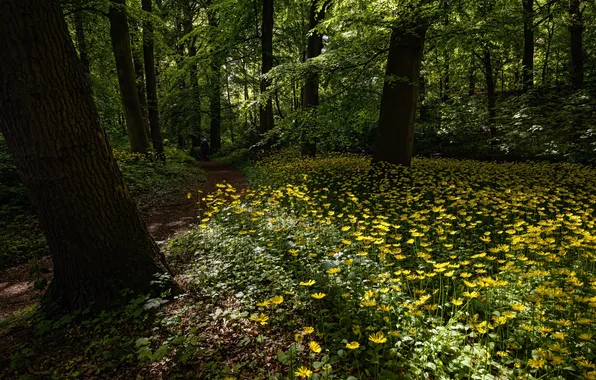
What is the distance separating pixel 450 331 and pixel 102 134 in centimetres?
379

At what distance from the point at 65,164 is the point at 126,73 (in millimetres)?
9864

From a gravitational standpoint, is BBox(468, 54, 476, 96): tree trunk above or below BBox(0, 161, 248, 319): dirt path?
above

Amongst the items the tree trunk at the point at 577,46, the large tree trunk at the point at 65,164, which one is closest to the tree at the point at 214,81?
the large tree trunk at the point at 65,164

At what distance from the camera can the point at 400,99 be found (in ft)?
27.8

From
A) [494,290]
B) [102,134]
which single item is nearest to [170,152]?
[102,134]

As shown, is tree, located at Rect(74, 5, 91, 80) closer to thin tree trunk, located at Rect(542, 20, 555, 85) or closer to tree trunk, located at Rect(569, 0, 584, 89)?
tree trunk, located at Rect(569, 0, 584, 89)

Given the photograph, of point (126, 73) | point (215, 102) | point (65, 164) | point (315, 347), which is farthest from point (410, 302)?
point (215, 102)

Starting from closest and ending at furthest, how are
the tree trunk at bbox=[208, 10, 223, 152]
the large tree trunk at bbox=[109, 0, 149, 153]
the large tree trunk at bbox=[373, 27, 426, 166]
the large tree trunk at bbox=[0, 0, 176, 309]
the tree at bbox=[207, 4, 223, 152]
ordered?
the large tree trunk at bbox=[0, 0, 176, 309] < the large tree trunk at bbox=[373, 27, 426, 166] < the large tree trunk at bbox=[109, 0, 149, 153] < the tree at bbox=[207, 4, 223, 152] < the tree trunk at bbox=[208, 10, 223, 152]

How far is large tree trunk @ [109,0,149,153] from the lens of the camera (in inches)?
420

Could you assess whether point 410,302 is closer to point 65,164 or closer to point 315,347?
point 315,347

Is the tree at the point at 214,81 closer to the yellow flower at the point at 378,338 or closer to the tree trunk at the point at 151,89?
the tree trunk at the point at 151,89

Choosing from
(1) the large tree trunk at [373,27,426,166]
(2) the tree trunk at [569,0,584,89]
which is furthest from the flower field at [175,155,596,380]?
(2) the tree trunk at [569,0,584,89]

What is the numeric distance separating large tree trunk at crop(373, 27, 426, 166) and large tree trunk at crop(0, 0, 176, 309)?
6.77m

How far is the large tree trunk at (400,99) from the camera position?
826 cm
